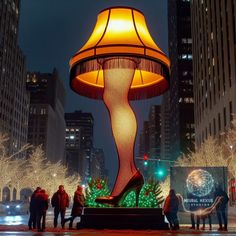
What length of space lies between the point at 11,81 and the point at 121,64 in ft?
307

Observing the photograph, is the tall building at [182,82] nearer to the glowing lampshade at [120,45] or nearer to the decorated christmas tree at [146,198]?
the glowing lampshade at [120,45]

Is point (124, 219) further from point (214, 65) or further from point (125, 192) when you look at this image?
point (214, 65)

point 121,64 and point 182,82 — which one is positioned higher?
point 182,82

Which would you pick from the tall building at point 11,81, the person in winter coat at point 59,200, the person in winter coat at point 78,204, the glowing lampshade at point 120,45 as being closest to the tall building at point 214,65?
the glowing lampshade at point 120,45

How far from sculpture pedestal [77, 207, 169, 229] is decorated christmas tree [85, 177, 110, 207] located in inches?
37.0

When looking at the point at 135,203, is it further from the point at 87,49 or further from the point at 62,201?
the point at 87,49

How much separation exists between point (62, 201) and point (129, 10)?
Answer: 26.8 feet

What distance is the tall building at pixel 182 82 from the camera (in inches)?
5418

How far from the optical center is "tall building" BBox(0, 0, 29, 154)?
101 m

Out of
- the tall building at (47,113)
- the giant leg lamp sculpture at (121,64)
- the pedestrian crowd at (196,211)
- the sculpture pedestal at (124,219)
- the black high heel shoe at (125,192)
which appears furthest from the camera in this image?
the tall building at (47,113)

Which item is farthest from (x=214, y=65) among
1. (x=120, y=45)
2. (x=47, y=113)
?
(x=47, y=113)

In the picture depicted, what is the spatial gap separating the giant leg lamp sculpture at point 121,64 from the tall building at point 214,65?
129 ft

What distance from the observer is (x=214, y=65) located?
69.7 m

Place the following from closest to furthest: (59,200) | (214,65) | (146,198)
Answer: (146,198)
(59,200)
(214,65)
